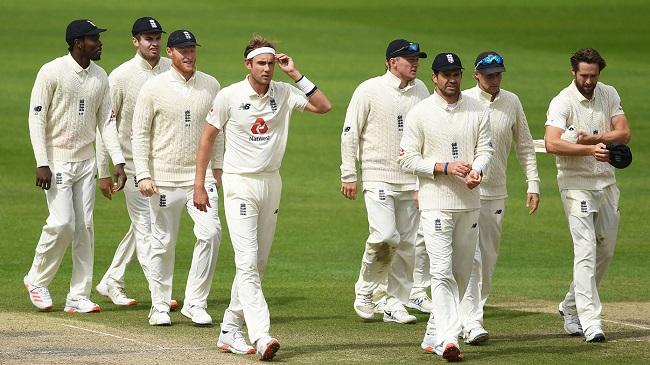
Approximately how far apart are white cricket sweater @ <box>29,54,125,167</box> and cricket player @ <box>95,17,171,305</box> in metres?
0.51

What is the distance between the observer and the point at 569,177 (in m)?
13.6

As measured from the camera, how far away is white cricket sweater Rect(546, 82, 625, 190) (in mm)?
13492

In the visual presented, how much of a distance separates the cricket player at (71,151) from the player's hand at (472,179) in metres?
4.01

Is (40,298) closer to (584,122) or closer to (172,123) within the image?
(172,123)

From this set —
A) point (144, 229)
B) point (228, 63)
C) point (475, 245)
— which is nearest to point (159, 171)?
point (144, 229)

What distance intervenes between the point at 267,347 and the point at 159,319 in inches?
92.0

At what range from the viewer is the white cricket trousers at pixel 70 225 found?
14.5 m

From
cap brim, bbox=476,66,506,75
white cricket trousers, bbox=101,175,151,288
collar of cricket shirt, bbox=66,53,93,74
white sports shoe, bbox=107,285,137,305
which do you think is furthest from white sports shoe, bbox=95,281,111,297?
cap brim, bbox=476,66,506,75

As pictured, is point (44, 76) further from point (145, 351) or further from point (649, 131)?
point (649, 131)

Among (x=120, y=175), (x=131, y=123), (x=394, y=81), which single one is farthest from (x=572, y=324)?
(x=131, y=123)

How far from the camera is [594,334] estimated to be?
42.9 ft

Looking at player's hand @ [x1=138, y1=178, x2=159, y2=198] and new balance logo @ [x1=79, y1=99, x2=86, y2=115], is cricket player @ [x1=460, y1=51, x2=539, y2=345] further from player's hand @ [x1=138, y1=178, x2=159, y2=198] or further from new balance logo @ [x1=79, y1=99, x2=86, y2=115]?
new balance logo @ [x1=79, y1=99, x2=86, y2=115]

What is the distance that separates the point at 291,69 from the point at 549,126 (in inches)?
102

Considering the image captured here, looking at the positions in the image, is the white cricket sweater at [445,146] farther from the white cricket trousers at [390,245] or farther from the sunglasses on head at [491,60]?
the white cricket trousers at [390,245]
